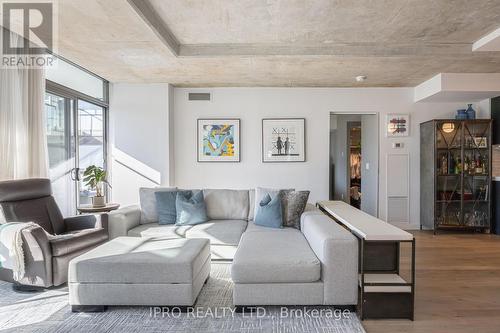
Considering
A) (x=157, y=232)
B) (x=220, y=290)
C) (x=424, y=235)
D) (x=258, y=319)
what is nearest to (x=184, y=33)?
(x=157, y=232)

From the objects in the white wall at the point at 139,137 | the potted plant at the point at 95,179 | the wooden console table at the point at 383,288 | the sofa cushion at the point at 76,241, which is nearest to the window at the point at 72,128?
the white wall at the point at 139,137

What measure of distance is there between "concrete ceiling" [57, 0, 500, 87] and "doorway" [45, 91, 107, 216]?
0.61 m

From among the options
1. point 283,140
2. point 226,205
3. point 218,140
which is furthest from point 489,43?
point 218,140

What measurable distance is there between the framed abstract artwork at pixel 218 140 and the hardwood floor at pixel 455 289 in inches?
127

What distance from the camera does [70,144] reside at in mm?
4238

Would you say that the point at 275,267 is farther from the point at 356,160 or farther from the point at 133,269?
the point at 356,160

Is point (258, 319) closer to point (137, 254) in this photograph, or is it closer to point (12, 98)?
point (137, 254)

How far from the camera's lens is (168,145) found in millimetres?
5086

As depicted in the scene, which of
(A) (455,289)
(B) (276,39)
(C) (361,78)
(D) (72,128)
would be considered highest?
(B) (276,39)

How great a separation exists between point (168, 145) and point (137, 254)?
287cm

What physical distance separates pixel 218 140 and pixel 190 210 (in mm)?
1857

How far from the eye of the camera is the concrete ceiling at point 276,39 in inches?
107

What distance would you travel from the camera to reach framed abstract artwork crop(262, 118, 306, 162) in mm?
5266

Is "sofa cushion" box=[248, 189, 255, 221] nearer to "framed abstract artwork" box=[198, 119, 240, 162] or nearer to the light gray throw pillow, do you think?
the light gray throw pillow
